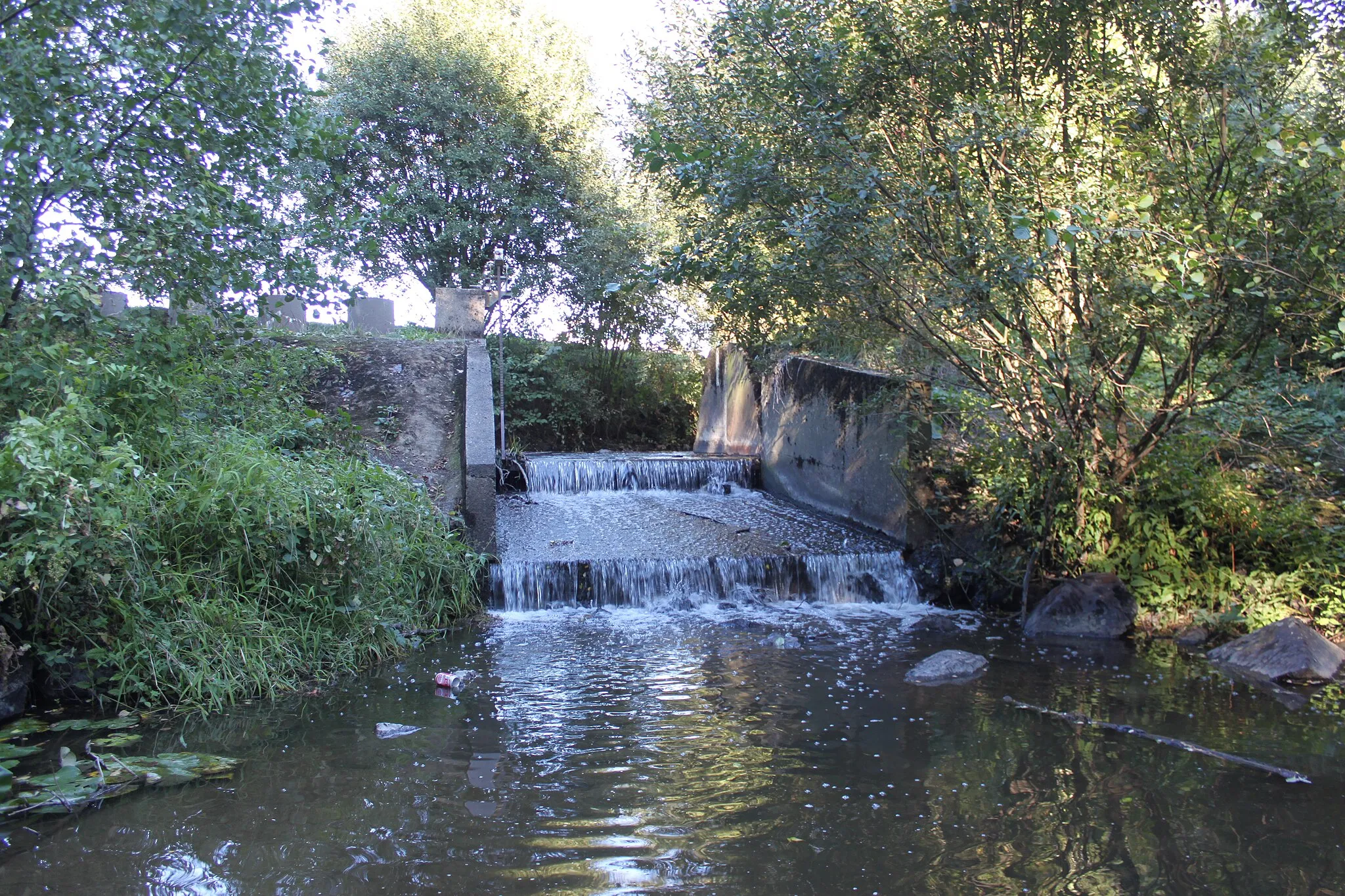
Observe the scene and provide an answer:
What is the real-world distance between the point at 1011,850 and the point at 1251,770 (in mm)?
1828

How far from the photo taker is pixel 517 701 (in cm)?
620

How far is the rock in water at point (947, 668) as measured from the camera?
266 inches

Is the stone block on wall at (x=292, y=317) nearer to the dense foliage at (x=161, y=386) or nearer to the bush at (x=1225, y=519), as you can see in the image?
the dense foliage at (x=161, y=386)

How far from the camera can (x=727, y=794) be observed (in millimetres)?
4691

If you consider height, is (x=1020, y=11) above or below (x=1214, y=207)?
above

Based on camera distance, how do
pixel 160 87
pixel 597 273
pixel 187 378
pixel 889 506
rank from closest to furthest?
pixel 160 87 → pixel 187 378 → pixel 889 506 → pixel 597 273

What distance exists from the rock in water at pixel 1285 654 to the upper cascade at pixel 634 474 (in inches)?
328

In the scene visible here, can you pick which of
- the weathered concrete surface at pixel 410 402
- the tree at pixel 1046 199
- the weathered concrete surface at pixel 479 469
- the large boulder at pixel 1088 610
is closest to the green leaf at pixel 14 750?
the weathered concrete surface at pixel 479 469

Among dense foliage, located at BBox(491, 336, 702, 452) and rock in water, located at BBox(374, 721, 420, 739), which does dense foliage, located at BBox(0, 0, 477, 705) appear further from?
dense foliage, located at BBox(491, 336, 702, 452)

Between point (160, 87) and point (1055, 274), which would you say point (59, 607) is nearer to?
point (160, 87)

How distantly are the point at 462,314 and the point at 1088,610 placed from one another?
10111 millimetres

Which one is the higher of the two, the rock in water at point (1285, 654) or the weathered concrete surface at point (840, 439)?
the weathered concrete surface at point (840, 439)

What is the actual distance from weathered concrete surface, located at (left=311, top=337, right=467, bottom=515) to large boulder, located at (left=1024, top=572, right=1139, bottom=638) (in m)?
5.59

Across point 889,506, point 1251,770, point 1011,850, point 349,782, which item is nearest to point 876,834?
point 1011,850
